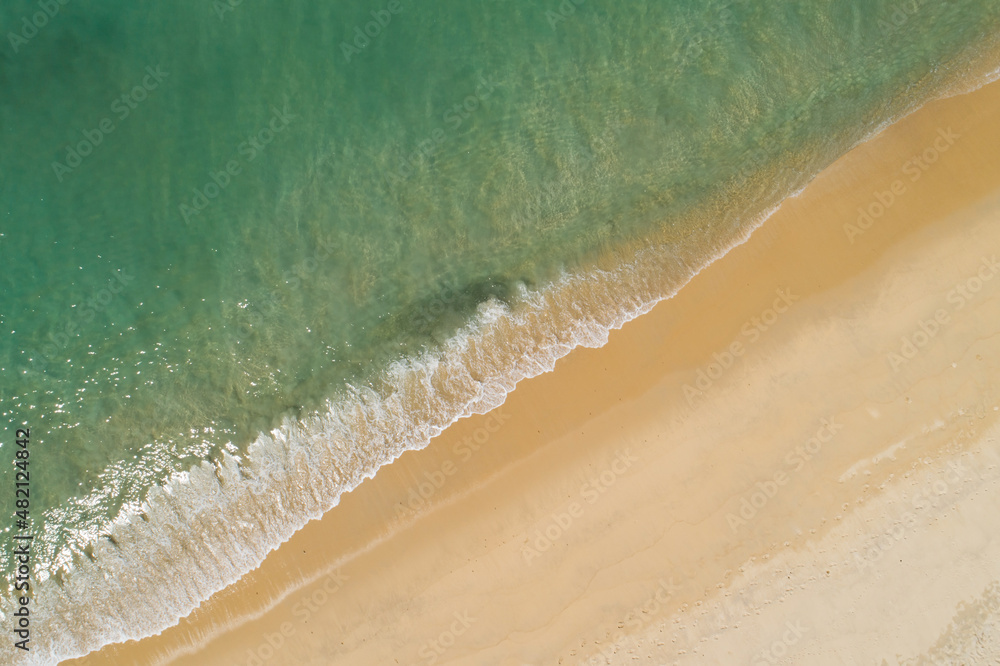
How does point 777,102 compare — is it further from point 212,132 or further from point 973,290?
point 212,132

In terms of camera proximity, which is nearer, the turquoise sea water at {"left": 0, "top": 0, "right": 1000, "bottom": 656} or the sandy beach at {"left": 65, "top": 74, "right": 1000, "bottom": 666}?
the sandy beach at {"left": 65, "top": 74, "right": 1000, "bottom": 666}

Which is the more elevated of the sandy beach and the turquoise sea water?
A: the turquoise sea water

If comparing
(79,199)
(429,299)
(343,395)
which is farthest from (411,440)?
(79,199)

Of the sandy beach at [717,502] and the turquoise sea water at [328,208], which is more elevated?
the turquoise sea water at [328,208]

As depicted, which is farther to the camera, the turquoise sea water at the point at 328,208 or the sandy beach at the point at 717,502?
the turquoise sea water at the point at 328,208
